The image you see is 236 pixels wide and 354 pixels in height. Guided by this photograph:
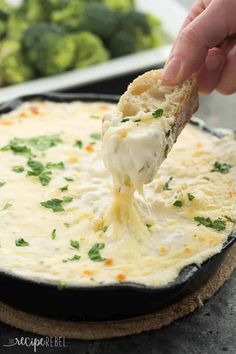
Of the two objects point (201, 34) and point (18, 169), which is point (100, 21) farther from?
point (18, 169)

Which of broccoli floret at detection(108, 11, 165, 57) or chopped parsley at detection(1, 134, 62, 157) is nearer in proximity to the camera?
chopped parsley at detection(1, 134, 62, 157)

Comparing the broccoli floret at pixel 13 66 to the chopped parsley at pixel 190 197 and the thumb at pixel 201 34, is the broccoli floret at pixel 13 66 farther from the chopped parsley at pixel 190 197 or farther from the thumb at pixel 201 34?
the chopped parsley at pixel 190 197

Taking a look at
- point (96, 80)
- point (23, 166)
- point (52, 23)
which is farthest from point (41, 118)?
point (52, 23)

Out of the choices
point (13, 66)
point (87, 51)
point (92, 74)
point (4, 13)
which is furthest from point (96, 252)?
point (4, 13)

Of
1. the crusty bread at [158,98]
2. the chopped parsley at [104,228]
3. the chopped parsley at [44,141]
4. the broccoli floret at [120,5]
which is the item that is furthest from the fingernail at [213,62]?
the broccoli floret at [120,5]

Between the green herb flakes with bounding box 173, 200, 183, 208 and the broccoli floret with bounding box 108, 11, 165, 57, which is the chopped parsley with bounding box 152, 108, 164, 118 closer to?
the green herb flakes with bounding box 173, 200, 183, 208

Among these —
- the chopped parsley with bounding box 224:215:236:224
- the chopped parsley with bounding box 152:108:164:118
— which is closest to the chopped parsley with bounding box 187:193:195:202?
the chopped parsley with bounding box 224:215:236:224
